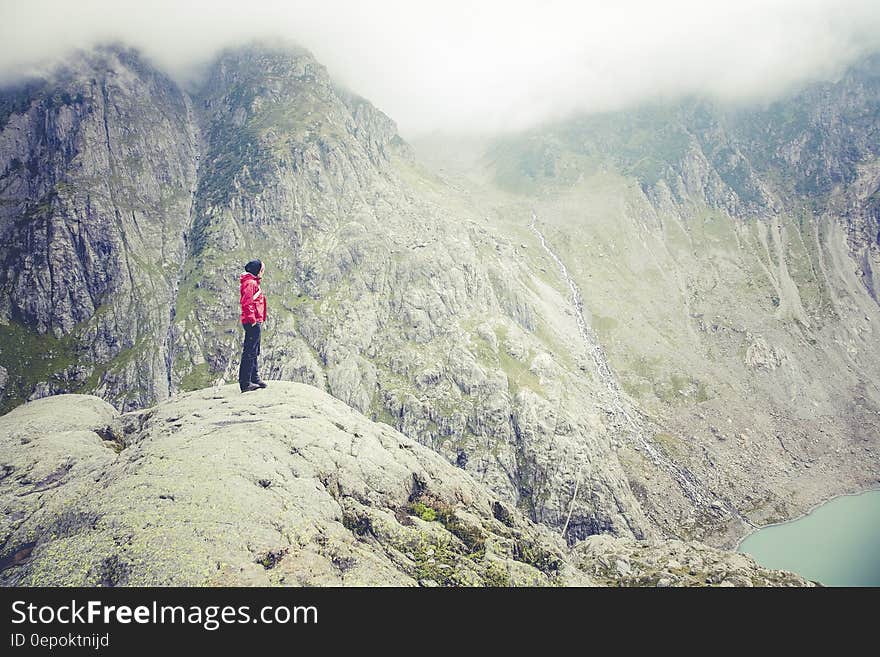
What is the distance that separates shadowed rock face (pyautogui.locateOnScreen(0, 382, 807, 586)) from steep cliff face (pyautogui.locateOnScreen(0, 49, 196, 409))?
11762 centimetres

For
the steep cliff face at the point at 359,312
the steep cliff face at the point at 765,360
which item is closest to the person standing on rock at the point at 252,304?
the steep cliff face at the point at 359,312

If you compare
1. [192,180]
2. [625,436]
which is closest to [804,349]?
[625,436]

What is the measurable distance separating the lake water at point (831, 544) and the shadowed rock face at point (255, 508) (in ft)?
264

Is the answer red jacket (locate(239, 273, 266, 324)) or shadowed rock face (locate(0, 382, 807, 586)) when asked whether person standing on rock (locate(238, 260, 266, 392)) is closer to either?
red jacket (locate(239, 273, 266, 324))

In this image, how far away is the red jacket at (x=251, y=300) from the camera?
27359 mm

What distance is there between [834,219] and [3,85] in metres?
321

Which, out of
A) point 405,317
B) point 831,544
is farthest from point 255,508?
point 831,544

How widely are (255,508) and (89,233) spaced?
164394 millimetres

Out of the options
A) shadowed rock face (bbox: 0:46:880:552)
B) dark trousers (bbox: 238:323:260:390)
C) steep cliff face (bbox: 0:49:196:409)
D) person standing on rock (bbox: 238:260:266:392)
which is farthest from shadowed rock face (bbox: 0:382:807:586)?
steep cliff face (bbox: 0:49:196:409)

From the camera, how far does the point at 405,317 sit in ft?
443

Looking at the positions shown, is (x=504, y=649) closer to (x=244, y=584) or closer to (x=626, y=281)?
(x=244, y=584)

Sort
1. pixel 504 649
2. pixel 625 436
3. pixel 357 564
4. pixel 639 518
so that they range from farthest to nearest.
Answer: pixel 625 436, pixel 639 518, pixel 357 564, pixel 504 649

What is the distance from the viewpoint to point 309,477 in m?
27.7

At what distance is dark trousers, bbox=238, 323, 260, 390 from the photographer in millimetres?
29281
